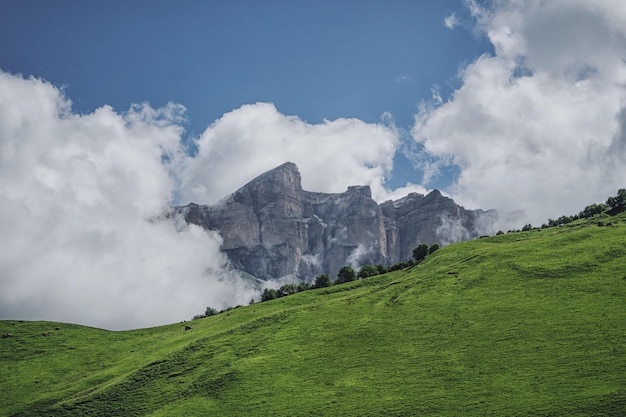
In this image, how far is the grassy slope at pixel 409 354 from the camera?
75.3 m

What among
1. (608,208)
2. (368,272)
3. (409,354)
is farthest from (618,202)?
(409,354)

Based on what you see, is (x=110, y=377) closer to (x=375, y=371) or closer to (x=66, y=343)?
(x=66, y=343)

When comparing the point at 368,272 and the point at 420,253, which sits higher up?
the point at 420,253

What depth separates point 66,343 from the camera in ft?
500

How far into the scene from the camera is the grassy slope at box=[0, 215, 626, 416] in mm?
75312

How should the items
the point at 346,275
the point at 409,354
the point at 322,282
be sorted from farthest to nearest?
1. the point at 346,275
2. the point at 322,282
3. the point at 409,354

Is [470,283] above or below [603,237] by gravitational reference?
below

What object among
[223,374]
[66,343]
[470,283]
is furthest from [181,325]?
[470,283]

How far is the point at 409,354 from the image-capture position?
9119 centimetres

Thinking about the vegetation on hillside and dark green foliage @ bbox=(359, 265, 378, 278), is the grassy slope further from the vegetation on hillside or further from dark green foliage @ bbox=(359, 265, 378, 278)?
dark green foliage @ bbox=(359, 265, 378, 278)

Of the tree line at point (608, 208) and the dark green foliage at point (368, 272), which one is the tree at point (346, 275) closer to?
the dark green foliage at point (368, 272)

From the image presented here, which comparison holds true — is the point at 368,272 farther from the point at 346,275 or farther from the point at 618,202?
the point at 618,202

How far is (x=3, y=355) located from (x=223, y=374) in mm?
74601


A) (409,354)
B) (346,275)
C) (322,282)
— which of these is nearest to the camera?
(409,354)
